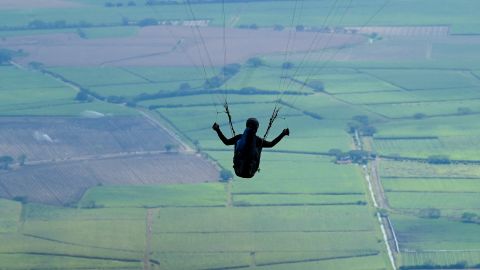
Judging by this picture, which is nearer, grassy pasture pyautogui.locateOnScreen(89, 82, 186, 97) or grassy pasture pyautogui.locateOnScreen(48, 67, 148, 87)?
grassy pasture pyautogui.locateOnScreen(89, 82, 186, 97)

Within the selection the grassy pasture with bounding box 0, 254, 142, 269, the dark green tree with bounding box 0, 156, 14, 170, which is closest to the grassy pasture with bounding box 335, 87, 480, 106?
the dark green tree with bounding box 0, 156, 14, 170

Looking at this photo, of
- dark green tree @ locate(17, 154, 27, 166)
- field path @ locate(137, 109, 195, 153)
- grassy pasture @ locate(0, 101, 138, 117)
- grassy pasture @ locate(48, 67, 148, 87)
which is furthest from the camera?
grassy pasture @ locate(48, 67, 148, 87)

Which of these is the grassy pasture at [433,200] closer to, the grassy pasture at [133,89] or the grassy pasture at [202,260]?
the grassy pasture at [202,260]

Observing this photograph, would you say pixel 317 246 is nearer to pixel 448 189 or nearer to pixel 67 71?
pixel 448 189

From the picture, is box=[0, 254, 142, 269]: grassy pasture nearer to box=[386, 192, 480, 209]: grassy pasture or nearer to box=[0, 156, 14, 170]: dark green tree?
box=[386, 192, 480, 209]: grassy pasture

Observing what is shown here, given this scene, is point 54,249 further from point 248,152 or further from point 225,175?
point 248,152

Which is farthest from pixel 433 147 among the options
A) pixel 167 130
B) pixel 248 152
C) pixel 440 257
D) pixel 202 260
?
pixel 248 152

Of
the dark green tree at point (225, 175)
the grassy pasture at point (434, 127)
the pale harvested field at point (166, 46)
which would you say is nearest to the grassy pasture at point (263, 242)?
the dark green tree at point (225, 175)

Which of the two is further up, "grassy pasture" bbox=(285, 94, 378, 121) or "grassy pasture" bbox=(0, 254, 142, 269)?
"grassy pasture" bbox=(285, 94, 378, 121)

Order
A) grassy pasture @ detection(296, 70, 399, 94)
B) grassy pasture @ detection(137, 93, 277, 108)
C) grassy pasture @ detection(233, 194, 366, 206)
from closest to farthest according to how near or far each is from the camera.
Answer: grassy pasture @ detection(233, 194, 366, 206) < grassy pasture @ detection(137, 93, 277, 108) < grassy pasture @ detection(296, 70, 399, 94)
